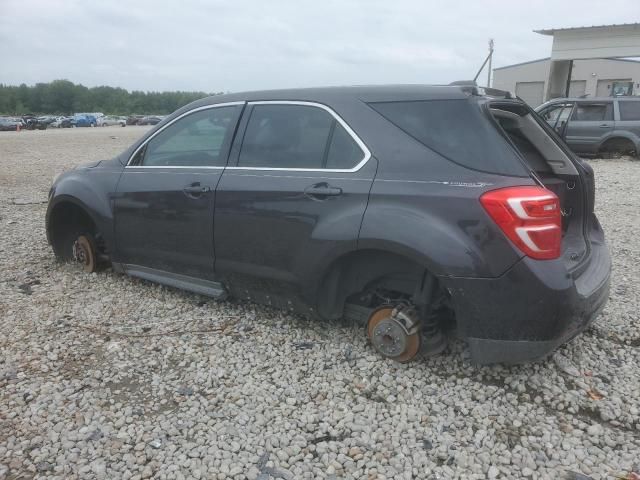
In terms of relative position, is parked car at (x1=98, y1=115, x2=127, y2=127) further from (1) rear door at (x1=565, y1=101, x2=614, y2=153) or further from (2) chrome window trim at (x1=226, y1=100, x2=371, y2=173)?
(2) chrome window trim at (x1=226, y1=100, x2=371, y2=173)

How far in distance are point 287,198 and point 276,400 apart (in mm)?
1182

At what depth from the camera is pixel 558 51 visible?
2623 cm

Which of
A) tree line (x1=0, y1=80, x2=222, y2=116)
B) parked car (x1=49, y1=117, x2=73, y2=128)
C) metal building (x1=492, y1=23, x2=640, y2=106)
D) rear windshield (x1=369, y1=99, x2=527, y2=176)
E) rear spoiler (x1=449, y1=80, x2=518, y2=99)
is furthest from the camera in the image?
tree line (x1=0, y1=80, x2=222, y2=116)

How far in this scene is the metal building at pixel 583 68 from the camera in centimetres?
2427

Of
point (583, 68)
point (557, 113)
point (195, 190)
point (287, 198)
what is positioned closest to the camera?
point (287, 198)

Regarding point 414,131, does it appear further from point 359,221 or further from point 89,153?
point 89,153

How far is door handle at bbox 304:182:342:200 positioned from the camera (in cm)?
306

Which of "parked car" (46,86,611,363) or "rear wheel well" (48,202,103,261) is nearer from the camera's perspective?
"parked car" (46,86,611,363)

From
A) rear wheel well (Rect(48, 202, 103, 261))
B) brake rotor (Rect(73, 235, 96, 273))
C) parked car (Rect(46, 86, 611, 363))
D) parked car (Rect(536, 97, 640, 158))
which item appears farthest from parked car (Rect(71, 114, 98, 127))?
parked car (Rect(46, 86, 611, 363))

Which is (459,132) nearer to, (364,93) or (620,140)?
(364,93)

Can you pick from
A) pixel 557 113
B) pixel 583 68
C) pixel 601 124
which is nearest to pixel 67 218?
pixel 557 113

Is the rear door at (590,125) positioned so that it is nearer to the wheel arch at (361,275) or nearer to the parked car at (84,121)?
the wheel arch at (361,275)

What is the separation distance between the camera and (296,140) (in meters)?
3.39

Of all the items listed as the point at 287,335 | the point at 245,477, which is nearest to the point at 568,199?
the point at 287,335
